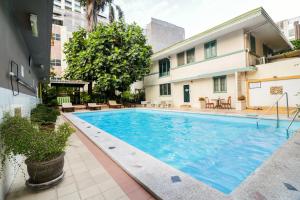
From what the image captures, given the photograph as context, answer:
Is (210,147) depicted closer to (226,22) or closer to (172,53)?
(226,22)

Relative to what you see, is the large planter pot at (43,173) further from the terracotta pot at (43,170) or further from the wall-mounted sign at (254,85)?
the wall-mounted sign at (254,85)

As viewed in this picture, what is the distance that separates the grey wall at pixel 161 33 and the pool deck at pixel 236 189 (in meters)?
24.5

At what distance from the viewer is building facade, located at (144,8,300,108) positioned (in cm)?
1088

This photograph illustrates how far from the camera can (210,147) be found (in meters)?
5.41

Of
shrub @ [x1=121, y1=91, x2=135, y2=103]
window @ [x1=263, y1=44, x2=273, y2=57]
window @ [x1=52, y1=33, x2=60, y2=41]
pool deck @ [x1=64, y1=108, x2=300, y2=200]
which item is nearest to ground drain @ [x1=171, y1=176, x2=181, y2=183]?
pool deck @ [x1=64, y1=108, x2=300, y2=200]

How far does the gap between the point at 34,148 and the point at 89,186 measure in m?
1.05

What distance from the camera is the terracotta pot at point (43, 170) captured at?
248cm

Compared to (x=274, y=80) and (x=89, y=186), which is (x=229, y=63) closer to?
(x=274, y=80)

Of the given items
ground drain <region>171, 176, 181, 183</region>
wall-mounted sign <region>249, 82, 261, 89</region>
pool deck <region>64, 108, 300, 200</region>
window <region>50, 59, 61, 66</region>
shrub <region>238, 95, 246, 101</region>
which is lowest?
ground drain <region>171, 176, 181, 183</region>

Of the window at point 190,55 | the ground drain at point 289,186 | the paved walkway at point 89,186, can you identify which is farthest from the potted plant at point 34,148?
the window at point 190,55

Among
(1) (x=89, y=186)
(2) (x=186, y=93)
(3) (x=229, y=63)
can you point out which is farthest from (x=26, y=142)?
(2) (x=186, y=93)

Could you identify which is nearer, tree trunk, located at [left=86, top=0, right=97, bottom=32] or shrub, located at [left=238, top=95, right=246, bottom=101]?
shrub, located at [left=238, top=95, right=246, bottom=101]

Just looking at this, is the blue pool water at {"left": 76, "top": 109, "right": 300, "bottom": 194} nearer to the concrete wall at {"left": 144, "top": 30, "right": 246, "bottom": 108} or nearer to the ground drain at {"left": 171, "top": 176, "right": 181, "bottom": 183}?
the ground drain at {"left": 171, "top": 176, "right": 181, "bottom": 183}

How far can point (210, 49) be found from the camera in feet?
46.9
